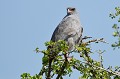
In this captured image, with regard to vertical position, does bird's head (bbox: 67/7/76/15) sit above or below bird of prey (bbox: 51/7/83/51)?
above

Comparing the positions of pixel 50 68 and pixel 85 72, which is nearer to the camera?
pixel 50 68

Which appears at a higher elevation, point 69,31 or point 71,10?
point 71,10

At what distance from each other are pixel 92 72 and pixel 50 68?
1439mm

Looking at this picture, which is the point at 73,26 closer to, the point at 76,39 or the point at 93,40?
the point at 76,39

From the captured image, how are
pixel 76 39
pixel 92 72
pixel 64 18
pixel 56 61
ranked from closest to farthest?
1. pixel 56 61
2. pixel 92 72
3. pixel 76 39
4. pixel 64 18

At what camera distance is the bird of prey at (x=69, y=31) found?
9.26 meters

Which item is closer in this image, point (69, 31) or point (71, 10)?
point (69, 31)

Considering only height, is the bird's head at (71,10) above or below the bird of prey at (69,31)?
above

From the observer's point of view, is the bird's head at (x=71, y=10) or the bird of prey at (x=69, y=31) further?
the bird's head at (x=71, y=10)

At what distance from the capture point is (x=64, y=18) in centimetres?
1036

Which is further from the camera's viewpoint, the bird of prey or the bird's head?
the bird's head

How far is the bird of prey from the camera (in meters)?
9.26

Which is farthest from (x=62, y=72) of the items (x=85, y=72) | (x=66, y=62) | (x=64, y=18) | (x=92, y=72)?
(x=64, y=18)

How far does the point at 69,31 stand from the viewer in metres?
9.72
